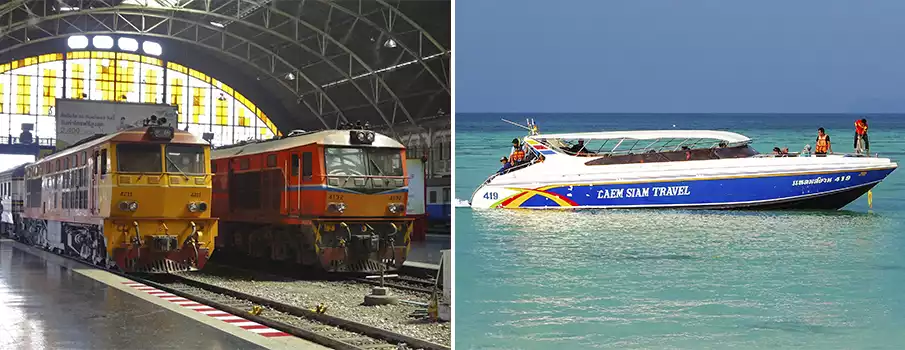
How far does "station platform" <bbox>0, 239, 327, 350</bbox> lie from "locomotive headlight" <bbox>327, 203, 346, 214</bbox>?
279 centimetres

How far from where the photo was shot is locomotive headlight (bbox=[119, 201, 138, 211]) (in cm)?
1285

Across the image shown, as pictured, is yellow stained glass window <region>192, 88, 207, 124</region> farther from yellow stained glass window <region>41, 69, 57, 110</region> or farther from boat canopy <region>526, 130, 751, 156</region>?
boat canopy <region>526, 130, 751, 156</region>

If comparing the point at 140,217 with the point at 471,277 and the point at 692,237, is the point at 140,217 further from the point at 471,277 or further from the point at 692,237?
the point at 692,237

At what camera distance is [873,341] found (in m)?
9.34

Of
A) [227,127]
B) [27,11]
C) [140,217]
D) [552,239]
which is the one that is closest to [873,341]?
[552,239]

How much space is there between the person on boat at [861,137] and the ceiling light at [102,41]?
586 inches

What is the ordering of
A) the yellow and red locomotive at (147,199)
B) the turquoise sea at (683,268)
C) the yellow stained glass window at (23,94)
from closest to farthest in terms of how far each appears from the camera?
the turquoise sea at (683,268) < the yellow and red locomotive at (147,199) < the yellow stained glass window at (23,94)

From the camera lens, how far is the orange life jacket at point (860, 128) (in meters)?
9.82

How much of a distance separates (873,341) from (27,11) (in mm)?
18804

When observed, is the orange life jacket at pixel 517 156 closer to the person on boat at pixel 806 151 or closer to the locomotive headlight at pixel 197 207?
the person on boat at pixel 806 151

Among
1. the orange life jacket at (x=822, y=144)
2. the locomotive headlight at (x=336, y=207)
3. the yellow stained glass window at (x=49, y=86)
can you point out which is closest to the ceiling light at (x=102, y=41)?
the yellow stained glass window at (x=49, y=86)

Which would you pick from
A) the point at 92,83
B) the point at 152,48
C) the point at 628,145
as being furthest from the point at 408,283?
the point at 152,48

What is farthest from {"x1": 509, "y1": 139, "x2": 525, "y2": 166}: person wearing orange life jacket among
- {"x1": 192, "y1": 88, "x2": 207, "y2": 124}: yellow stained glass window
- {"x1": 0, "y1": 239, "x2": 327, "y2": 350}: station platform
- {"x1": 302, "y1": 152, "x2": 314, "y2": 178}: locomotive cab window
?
{"x1": 192, "y1": 88, "x2": 207, "y2": 124}: yellow stained glass window

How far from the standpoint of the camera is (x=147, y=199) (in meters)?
13.0
